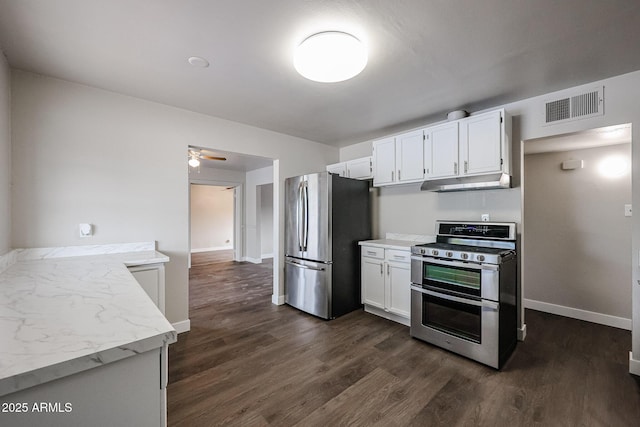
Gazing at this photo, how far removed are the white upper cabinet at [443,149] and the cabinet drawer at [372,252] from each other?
1.06 m

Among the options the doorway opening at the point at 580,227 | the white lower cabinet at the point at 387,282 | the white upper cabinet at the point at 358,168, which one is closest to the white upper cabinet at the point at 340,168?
the white upper cabinet at the point at 358,168

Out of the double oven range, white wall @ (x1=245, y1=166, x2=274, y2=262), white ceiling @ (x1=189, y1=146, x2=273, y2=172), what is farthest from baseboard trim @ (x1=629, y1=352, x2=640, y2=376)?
white wall @ (x1=245, y1=166, x2=274, y2=262)

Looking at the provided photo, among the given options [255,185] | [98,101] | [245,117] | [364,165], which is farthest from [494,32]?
[255,185]

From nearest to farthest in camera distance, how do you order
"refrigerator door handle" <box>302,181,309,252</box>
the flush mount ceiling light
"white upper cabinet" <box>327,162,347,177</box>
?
1. the flush mount ceiling light
2. "refrigerator door handle" <box>302,181,309,252</box>
3. "white upper cabinet" <box>327,162,347,177</box>

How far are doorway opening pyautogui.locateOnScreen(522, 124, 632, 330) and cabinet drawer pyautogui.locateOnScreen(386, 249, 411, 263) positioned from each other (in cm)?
121

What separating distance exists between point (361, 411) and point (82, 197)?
9.74 ft

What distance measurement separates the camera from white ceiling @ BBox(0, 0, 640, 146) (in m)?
1.51

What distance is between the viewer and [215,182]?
6781 millimetres

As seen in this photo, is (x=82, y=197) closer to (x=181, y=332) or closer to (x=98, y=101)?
(x=98, y=101)

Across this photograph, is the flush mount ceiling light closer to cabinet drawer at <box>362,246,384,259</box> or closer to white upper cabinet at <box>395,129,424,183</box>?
white upper cabinet at <box>395,129,424,183</box>

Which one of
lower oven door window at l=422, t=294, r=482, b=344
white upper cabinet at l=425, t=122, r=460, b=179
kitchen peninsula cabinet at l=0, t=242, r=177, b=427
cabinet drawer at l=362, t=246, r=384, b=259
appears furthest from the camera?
cabinet drawer at l=362, t=246, r=384, b=259

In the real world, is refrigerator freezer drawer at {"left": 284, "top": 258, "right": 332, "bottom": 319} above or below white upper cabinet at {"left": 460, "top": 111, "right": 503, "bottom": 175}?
below

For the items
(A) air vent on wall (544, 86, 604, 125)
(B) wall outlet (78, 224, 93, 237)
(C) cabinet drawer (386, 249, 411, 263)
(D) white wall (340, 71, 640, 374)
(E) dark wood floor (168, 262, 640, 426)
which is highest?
(A) air vent on wall (544, 86, 604, 125)

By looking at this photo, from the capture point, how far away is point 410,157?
10.3 ft
